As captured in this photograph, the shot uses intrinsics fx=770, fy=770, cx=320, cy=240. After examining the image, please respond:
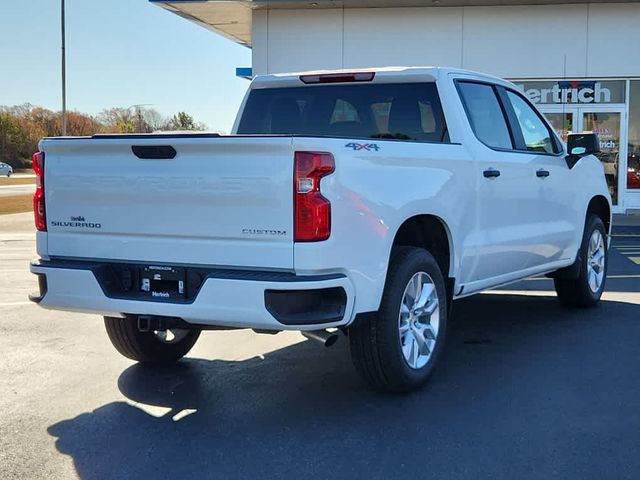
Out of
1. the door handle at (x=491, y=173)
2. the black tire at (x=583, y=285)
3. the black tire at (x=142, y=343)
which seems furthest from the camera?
the black tire at (x=583, y=285)

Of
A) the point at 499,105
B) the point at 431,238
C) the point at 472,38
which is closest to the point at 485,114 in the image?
the point at 499,105

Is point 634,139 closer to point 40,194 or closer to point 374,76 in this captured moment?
point 374,76

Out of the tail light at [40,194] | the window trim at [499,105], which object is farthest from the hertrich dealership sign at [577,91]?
the tail light at [40,194]

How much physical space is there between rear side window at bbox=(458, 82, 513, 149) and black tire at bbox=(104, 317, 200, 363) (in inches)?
99.6

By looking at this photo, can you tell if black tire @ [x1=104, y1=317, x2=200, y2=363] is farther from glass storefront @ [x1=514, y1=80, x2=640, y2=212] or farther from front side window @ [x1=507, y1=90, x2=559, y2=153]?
glass storefront @ [x1=514, y1=80, x2=640, y2=212]

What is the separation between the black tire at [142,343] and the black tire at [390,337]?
4.15 feet

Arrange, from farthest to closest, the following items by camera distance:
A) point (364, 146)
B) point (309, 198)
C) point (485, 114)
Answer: point (485, 114)
point (364, 146)
point (309, 198)

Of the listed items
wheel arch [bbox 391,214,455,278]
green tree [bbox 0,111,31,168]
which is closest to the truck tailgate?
wheel arch [bbox 391,214,455,278]

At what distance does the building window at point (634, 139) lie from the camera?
58.7ft

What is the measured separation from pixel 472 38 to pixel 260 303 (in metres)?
15.0

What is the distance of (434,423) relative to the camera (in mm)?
4270

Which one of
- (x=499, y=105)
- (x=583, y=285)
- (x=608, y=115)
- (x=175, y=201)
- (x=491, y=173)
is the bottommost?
(x=583, y=285)

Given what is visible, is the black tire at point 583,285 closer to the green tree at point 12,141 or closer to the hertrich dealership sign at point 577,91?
the hertrich dealership sign at point 577,91

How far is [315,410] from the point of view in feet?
14.9
